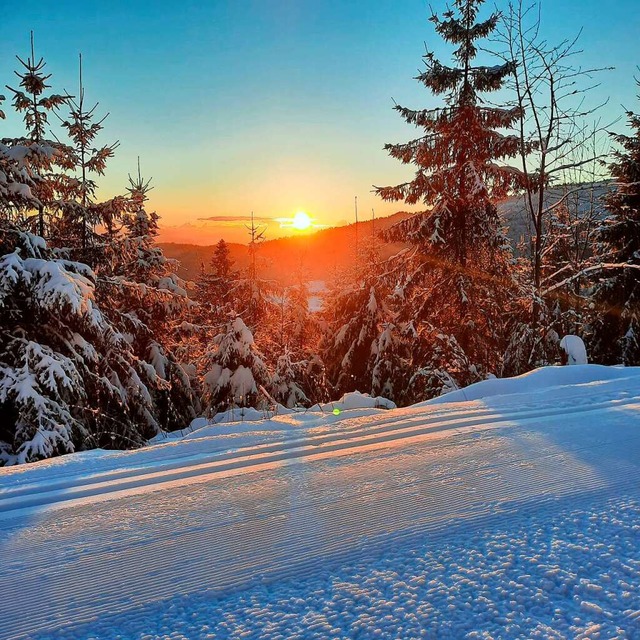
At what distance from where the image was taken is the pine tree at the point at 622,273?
16359mm

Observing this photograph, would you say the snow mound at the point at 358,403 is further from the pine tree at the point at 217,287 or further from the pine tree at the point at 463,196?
the pine tree at the point at 217,287

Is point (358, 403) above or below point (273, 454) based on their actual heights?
below

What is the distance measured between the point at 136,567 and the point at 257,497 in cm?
84

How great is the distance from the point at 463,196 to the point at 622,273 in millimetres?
8327

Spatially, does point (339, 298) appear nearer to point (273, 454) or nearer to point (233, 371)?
point (233, 371)

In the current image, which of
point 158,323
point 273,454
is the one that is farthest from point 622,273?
point 273,454

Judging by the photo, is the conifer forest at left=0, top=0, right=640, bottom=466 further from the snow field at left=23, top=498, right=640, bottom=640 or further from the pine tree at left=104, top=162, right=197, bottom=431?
the snow field at left=23, top=498, right=640, bottom=640

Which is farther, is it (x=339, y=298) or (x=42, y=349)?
(x=339, y=298)

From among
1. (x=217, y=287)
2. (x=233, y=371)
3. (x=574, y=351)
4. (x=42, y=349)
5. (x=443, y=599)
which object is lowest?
(x=233, y=371)

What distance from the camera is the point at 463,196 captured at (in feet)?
42.4

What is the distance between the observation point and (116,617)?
1892 millimetres

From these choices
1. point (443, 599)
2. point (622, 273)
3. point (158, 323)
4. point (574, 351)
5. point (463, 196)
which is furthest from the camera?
point (622, 273)

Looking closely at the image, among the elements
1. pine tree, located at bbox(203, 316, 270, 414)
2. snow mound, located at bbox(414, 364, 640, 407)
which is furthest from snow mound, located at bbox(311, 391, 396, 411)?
pine tree, located at bbox(203, 316, 270, 414)

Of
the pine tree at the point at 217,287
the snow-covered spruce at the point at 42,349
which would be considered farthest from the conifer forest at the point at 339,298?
the pine tree at the point at 217,287
